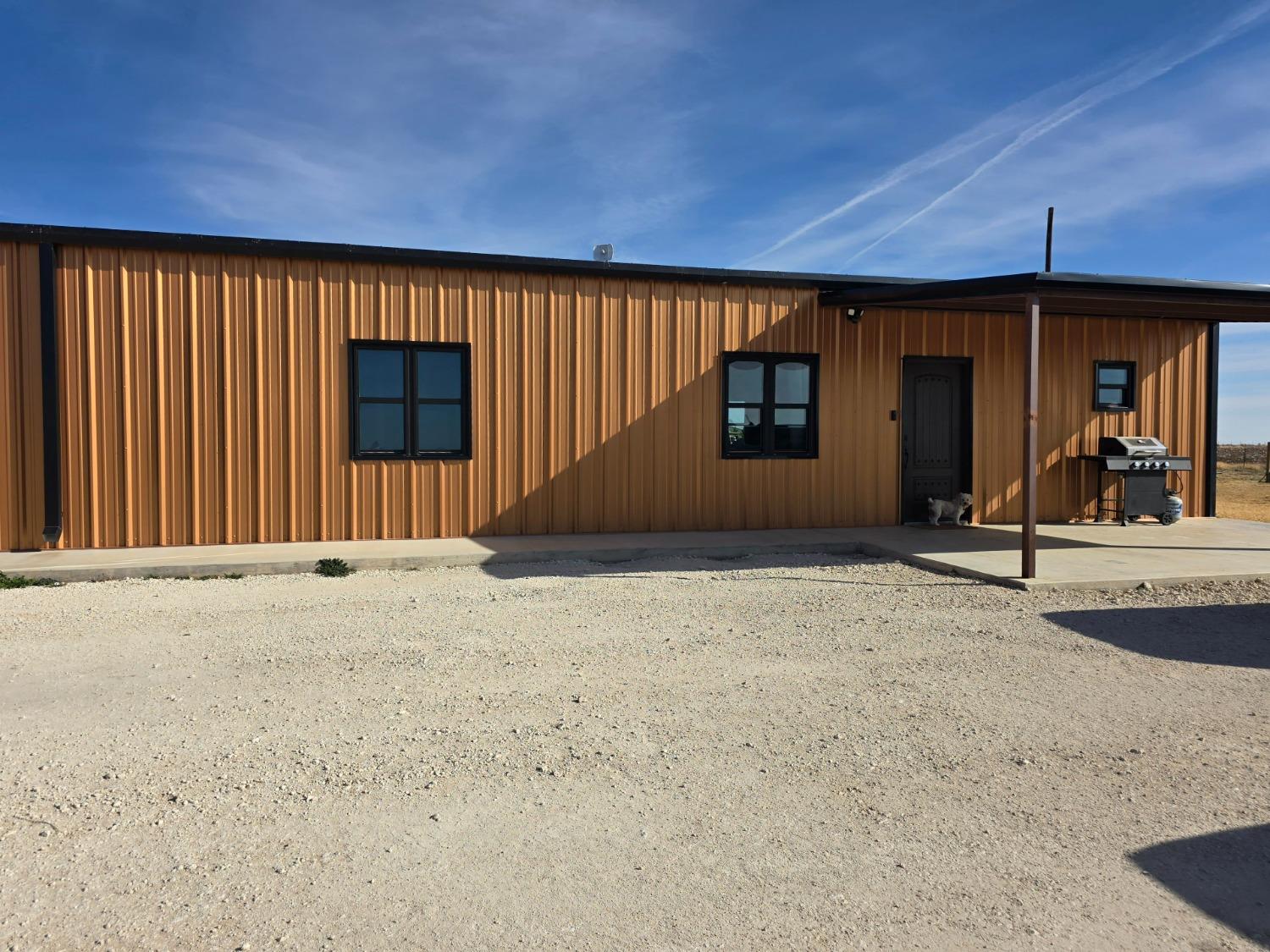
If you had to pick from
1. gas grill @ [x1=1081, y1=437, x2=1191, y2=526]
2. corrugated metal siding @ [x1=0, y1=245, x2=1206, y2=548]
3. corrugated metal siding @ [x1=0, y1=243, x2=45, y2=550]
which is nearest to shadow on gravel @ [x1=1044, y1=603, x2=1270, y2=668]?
corrugated metal siding @ [x1=0, y1=245, x2=1206, y2=548]

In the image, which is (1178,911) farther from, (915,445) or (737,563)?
(915,445)

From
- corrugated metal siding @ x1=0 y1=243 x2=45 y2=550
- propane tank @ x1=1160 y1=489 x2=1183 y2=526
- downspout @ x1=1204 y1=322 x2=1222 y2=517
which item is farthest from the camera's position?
downspout @ x1=1204 y1=322 x2=1222 y2=517

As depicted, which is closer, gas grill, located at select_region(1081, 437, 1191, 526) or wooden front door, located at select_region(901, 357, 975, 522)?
wooden front door, located at select_region(901, 357, 975, 522)

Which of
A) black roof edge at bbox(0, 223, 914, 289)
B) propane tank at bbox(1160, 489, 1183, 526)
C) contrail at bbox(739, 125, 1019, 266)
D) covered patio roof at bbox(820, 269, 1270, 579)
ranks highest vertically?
contrail at bbox(739, 125, 1019, 266)

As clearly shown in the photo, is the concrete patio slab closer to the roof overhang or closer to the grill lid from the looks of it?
the grill lid

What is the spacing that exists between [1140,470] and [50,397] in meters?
13.2

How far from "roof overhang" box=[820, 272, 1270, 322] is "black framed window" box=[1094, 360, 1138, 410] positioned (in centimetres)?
74

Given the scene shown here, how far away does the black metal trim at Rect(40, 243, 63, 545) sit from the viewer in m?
7.99

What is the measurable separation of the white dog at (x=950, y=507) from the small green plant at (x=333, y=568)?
7272 millimetres

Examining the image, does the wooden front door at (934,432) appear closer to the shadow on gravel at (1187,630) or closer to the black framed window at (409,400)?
the shadow on gravel at (1187,630)

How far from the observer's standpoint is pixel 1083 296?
8.24 m

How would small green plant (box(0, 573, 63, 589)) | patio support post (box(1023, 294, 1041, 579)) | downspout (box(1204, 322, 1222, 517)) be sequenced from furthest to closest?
downspout (box(1204, 322, 1222, 517)), patio support post (box(1023, 294, 1041, 579)), small green plant (box(0, 573, 63, 589))

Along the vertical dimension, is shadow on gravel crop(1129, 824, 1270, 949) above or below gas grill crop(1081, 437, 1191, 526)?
below

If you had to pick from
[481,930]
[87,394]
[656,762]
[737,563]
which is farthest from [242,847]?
[87,394]
